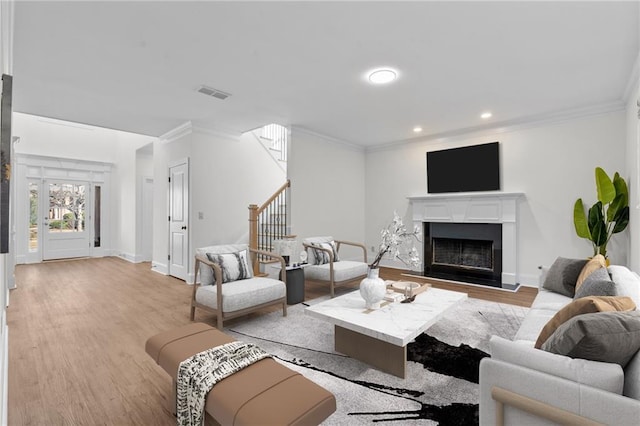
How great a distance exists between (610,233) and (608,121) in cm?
157

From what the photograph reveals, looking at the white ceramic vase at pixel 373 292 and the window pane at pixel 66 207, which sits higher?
the window pane at pixel 66 207

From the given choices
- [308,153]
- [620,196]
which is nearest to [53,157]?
[308,153]

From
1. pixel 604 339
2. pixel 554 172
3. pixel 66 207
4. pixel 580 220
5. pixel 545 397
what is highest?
pixel 554 172

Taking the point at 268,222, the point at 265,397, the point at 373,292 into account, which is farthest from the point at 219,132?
the point at 265,397

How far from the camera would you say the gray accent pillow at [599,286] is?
6.13ft

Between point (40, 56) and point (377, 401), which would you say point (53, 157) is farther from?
point (377, 401)

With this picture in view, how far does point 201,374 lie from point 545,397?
1.45 metres

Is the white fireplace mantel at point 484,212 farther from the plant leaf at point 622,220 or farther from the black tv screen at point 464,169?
the plant leaf at point 622,220

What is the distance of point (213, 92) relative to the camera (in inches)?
149

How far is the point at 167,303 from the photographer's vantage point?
3.94 metres

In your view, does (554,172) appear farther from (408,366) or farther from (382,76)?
(408,366)

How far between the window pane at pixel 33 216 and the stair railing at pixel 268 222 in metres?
5.67

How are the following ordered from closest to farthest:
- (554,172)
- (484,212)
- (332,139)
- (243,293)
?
(243,293)
(554,172)
(484,212)
(332,139)

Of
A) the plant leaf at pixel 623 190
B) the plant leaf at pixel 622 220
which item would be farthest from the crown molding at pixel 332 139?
the plant leaf at pixel 622 220
